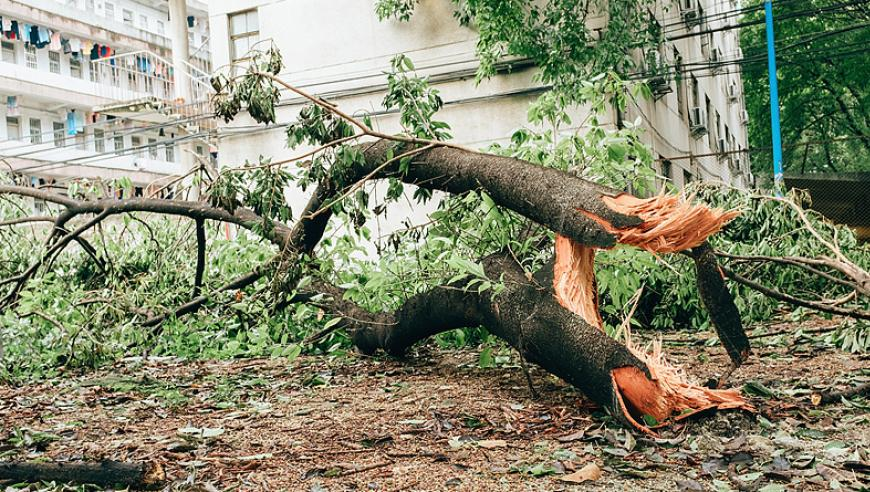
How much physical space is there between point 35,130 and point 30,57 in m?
2.72

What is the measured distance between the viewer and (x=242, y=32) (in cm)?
1505

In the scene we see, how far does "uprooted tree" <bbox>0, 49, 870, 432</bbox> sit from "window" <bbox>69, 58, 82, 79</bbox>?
27.3 metres

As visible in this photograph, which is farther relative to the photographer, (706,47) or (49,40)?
(49,40)

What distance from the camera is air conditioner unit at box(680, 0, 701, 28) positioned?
1619 centimetres

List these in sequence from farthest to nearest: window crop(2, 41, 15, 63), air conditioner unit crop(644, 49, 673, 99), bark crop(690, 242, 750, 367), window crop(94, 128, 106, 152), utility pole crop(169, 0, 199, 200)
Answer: window crop(94, 128, 106, 152) → window crop(2, 41, 15, 63) → utility pole crop(169, 0, 199, 200) → air conditioner unit crop(644, 49, 673, 99) → bark crop(690, 242, 750, 367)

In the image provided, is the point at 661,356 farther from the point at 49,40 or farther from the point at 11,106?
the point at 49,40

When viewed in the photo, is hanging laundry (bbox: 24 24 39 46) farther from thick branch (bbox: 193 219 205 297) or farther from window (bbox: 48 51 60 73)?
thick branch (bbox: 193 219 205 297)

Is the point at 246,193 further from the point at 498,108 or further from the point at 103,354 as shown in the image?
the point at 498,108

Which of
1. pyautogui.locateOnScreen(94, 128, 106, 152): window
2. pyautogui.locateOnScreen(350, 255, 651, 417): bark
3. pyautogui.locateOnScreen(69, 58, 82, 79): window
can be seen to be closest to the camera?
pyautogui.locateOnScreen(350, 255, 651, 417): bark

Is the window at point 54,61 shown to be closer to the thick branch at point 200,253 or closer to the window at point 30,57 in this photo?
the window at point 30,57

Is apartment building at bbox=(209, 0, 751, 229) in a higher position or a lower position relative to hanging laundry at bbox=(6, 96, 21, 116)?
lower

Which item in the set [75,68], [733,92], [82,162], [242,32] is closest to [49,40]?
[75,68]

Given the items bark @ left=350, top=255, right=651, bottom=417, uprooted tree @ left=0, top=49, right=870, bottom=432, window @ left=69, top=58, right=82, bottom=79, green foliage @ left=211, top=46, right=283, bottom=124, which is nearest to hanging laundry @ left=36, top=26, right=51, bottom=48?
window @ left=69, top=58, right=82, bottom=79

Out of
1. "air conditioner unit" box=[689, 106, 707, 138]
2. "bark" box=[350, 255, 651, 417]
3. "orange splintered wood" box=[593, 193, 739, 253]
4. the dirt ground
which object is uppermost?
"air conditioner unit" box=[689, 106, 707, 138]
